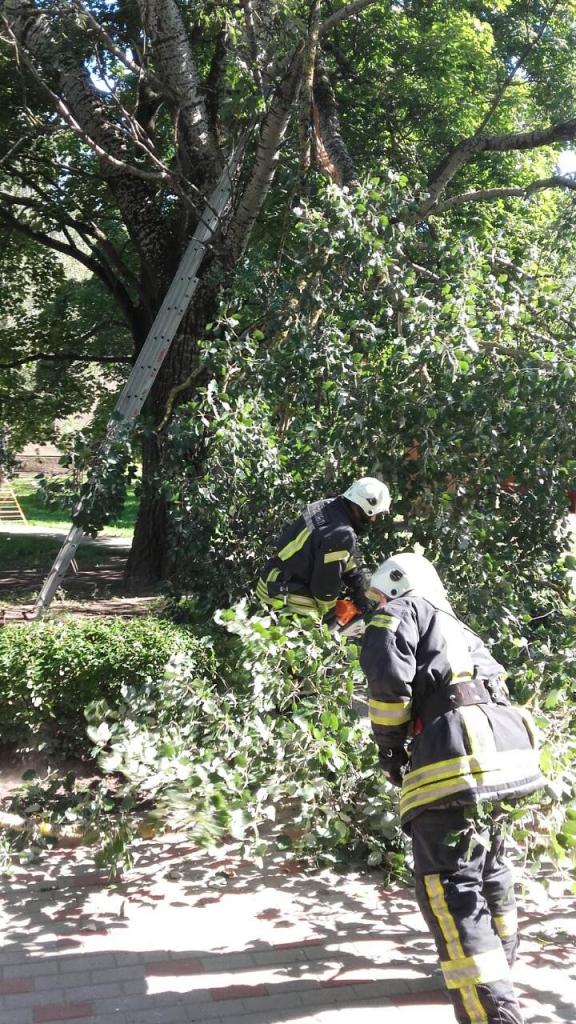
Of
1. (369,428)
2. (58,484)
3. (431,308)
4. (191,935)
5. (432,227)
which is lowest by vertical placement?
(191,935)

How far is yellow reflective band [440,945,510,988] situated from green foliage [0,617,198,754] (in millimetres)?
2732

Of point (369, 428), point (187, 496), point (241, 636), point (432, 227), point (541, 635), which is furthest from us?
point (432, 227)

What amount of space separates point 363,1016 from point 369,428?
10.7 feet

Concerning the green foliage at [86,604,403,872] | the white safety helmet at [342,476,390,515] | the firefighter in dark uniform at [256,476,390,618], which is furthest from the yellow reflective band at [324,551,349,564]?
the green foliage at [86,604,403,872]

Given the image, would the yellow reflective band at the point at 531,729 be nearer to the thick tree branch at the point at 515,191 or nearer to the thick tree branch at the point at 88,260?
the thick tree branch at the point at 515,191

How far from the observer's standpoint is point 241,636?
4258 mm

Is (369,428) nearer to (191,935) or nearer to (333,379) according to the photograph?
(333,379)

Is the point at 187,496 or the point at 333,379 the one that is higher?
the point at 333,379

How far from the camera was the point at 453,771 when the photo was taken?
3033mm

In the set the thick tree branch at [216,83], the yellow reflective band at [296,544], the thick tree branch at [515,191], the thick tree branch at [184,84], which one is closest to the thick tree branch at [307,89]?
the thick tree branch at [184,84]

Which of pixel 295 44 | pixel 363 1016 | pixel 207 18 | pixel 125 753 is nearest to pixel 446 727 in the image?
pixel 363 1016

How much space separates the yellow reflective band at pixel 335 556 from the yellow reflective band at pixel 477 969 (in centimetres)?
253

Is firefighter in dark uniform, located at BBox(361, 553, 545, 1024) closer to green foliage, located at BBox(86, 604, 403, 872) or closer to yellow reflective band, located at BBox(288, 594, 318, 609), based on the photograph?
green foliage, located at BBox(86, 604, 403, 872)

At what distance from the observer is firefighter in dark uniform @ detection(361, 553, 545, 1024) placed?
3.02m
